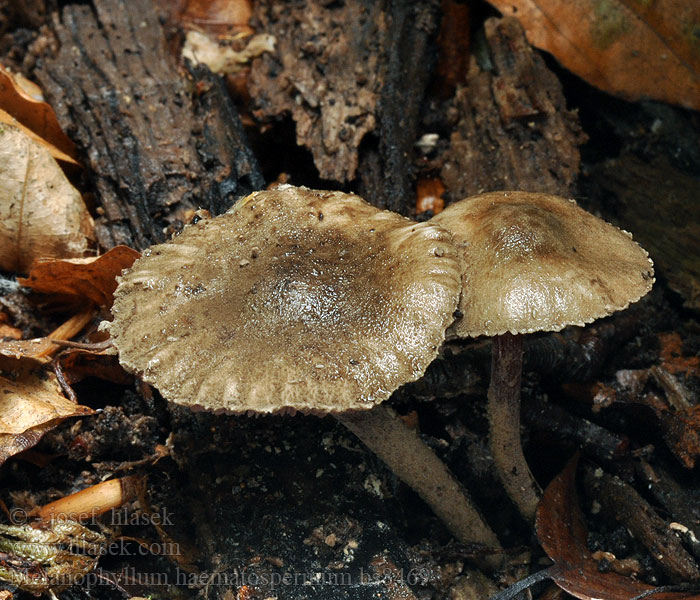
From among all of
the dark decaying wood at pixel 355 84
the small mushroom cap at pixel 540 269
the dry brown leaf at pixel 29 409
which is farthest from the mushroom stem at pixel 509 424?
the dry brown leaf at pixel 29 409

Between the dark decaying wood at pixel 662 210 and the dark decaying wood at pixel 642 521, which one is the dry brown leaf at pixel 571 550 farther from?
the dark decaying wood at pixel 662 210

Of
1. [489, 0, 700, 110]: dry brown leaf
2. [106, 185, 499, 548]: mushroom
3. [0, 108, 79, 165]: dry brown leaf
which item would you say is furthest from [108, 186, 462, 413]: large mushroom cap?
[489, 0, 700, 110]: dry brown leaf

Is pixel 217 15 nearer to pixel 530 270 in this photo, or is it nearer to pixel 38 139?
pixel 38 139

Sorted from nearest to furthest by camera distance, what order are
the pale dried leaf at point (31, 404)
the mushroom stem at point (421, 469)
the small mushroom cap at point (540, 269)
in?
the small mushroom cap at point (540, 269)
the mushroom stem at point (421, 469)
the pale dried leaf at point (31, 404)

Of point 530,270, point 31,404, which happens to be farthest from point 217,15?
point 530,270

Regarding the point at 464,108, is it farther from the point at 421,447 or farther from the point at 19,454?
the point at 19,454
